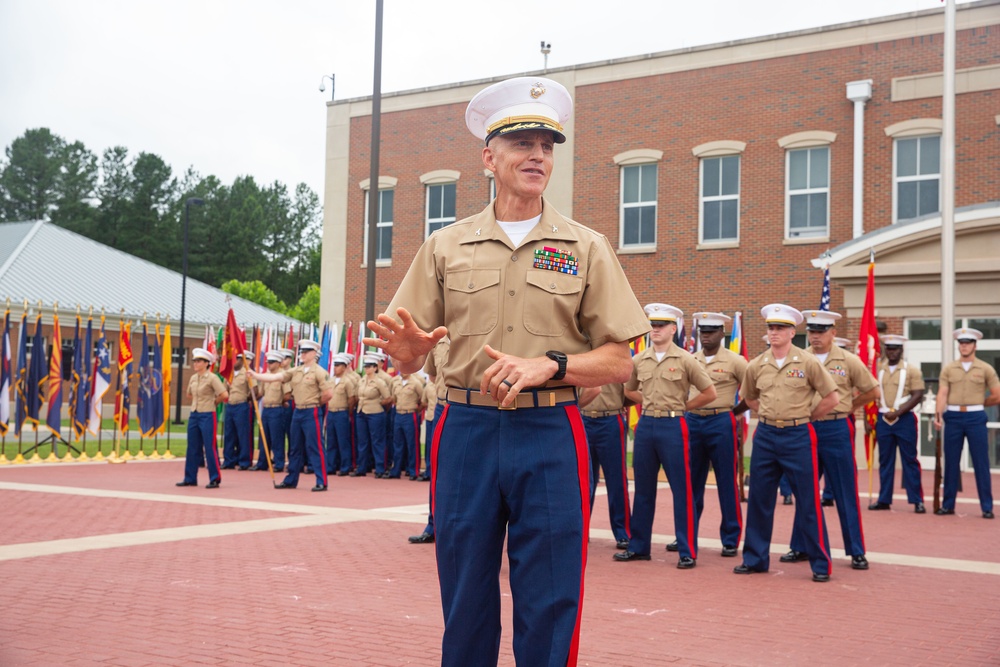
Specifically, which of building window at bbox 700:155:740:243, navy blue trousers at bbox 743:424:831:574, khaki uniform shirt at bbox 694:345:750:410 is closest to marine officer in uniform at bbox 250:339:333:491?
khaki uniform shirt at bbox 694:345:750:410

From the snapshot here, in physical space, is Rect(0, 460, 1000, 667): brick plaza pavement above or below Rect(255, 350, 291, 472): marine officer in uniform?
below

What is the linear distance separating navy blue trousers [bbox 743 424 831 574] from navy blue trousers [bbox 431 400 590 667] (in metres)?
5.66

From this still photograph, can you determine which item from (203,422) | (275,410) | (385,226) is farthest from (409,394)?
(385,226)

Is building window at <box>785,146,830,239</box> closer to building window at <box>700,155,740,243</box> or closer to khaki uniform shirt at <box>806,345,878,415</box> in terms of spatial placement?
building window at <box>700,155,740,243</box>

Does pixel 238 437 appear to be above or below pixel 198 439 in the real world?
below

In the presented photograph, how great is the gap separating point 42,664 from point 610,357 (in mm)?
3636

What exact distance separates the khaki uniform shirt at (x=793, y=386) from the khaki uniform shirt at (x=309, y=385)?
924cm

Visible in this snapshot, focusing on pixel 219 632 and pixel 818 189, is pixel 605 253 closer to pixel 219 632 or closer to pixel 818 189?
pixel 219 632

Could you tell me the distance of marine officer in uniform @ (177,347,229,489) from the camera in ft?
52.1

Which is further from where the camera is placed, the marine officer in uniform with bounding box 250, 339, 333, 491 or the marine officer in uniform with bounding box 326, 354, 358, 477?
the marine officer in uniform with bounding box 326, 354, 358, 477

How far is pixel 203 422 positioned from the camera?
16094 millimetres

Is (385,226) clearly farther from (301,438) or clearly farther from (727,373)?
(727,373)

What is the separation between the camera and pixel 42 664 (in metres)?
5.28

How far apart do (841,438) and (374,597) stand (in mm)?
4802
